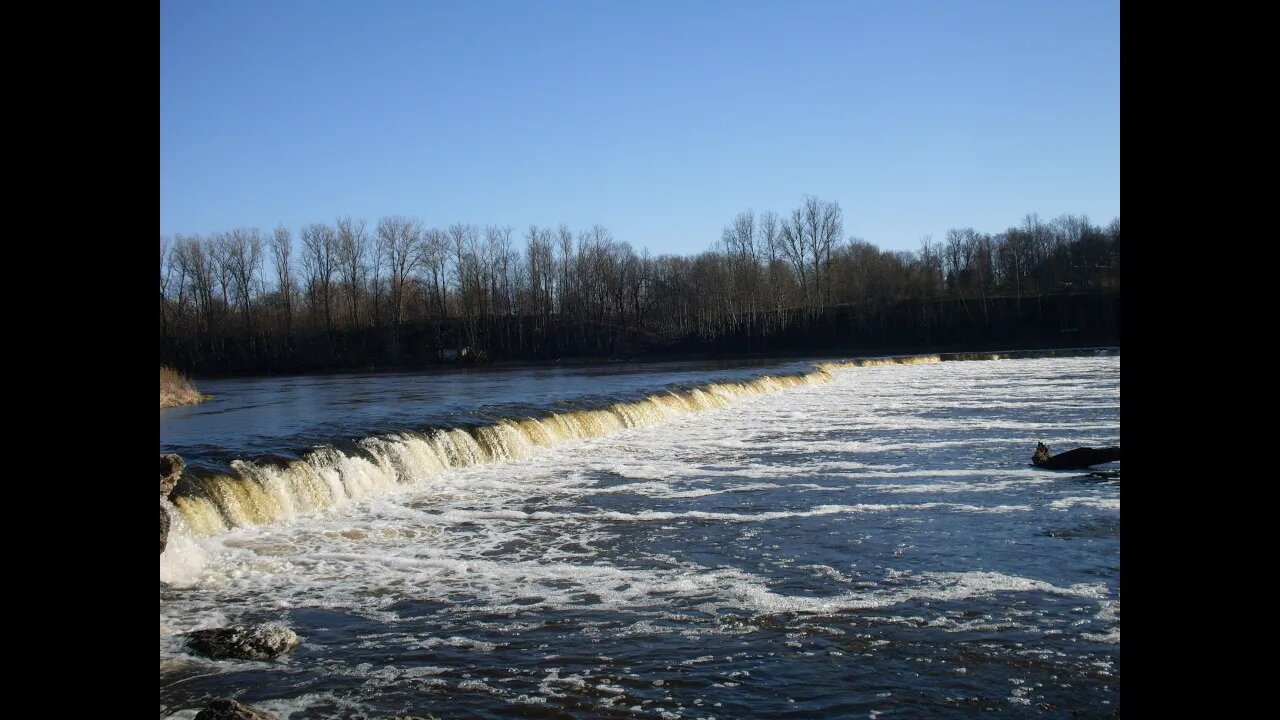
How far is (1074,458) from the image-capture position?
14734 mm

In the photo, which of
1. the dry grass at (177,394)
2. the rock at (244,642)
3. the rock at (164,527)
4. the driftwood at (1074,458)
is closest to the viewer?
the rock at (244,642)

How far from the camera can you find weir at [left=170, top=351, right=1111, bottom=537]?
11.9 meters

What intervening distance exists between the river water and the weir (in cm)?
5

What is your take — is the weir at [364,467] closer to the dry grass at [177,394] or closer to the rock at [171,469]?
the rock at [171,469]

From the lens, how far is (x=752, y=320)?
3290 inches

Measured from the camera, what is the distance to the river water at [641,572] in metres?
5.93

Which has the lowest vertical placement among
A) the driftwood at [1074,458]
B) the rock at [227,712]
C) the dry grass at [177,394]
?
the rock at [227,712]

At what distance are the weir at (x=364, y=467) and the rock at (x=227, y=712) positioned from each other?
5.97 m

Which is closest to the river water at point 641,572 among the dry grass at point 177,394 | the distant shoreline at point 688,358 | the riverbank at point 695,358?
the dry grass at point 177,394

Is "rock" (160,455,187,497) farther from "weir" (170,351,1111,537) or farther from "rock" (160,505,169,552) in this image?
"weir" (170,351,1111,537)

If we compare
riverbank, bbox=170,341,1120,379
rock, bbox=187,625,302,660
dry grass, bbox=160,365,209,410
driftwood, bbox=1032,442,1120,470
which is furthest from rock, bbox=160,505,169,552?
riverbank, bbox=170,341,1120,379

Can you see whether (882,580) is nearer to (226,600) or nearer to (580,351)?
(226,600)
